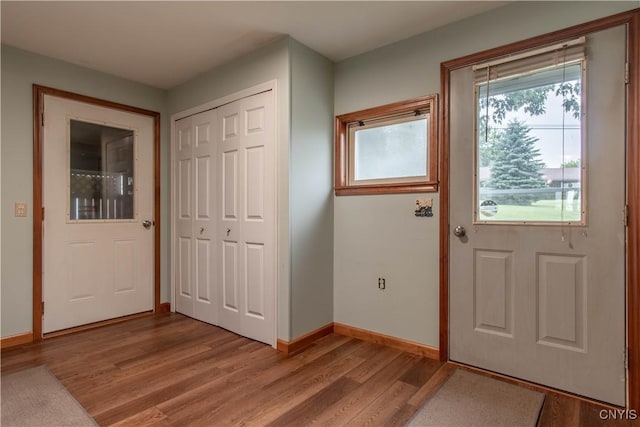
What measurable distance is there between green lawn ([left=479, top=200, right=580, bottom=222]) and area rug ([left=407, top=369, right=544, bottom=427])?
1.03 meters

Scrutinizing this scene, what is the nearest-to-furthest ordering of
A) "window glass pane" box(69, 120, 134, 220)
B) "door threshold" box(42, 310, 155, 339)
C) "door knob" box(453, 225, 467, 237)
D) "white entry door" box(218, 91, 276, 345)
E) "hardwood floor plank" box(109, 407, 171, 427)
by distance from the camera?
1. "hardwood floor plank" box(109, 407, 171, 427)
2. "door knob" box(453, 225, 467, 237)
3. "white entry door" box(218, 91, 276, 345)
4. "door threshold" box(42, 310, 155, 339)
5. "window glass pane" box(69, 120, 134, 220)

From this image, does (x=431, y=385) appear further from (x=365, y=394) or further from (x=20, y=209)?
(x=20, y=209)

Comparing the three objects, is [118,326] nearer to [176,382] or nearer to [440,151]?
[176,382]

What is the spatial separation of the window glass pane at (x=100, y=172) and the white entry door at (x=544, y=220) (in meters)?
3.08

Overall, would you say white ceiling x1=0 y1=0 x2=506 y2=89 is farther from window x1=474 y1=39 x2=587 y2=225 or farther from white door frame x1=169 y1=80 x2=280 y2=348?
window x1=474 y1=39 x2=587 y2=225

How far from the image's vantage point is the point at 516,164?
7.05ft

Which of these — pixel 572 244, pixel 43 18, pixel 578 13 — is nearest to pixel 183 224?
pixel 43 18

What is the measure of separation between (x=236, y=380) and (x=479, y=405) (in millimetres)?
1449

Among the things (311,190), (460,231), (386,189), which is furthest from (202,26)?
(460,231)

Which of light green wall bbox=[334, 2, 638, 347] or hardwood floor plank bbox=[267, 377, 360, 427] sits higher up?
light green wall bbox=[334, 2, 638, 347]

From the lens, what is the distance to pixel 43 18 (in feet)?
7.61

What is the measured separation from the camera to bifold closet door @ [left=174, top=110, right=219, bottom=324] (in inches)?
127

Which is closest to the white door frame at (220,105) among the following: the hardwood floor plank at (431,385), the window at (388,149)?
the window at (388,149)

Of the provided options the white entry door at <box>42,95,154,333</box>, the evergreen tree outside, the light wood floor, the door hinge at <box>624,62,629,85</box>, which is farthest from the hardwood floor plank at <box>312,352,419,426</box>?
the white entry door at <box>42,95,154,333</box>
